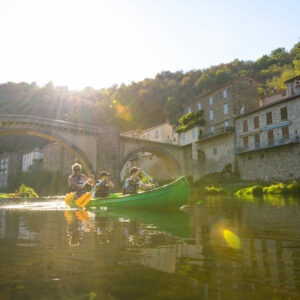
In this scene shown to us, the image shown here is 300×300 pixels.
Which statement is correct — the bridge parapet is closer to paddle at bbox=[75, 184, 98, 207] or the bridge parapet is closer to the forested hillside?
the forested hillside

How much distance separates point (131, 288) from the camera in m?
2.77

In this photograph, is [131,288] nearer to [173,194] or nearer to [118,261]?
[118,261]

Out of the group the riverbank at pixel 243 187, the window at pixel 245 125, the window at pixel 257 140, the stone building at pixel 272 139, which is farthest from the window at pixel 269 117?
the riverbank at pixel 243 187

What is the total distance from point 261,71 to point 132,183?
64.0 metres

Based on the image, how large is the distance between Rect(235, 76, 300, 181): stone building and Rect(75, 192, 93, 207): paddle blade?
76.9ft

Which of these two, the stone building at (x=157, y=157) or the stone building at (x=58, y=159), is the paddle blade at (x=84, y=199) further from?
the stone building at (x=58, y=159)

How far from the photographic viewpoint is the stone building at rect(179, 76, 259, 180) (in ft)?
130

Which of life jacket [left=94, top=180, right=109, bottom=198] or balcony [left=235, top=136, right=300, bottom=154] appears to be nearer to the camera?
life jacket [left=94, top=180, right=109, bottom=198]

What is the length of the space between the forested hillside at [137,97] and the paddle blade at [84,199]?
48.1 metres

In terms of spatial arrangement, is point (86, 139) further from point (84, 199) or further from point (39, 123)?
point (84, 199)

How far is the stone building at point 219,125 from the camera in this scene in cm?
3975

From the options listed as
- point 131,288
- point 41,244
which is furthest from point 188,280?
point 41,244

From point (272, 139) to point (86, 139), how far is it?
75.1 feet

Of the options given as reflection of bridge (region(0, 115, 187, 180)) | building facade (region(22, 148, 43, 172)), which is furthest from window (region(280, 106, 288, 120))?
building facade (region(22, 148, 43, 172))
